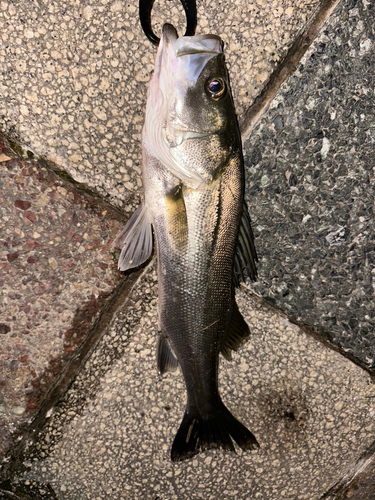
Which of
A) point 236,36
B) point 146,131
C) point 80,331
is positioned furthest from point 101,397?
point 236,36

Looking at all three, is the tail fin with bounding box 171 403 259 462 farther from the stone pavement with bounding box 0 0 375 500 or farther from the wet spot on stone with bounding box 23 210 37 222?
the wet spot on stone with bounding box 23 210 37 222

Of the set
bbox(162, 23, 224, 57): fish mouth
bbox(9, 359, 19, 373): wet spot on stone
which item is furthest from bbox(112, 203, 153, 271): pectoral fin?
bbox(9, 359, 19, 373): wet spot on stone

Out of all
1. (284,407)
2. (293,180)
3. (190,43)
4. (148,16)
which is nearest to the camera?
(190,43)

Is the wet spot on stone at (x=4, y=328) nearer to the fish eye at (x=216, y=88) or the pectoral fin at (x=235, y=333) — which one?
the pectoral fin at (x=235, y=333)

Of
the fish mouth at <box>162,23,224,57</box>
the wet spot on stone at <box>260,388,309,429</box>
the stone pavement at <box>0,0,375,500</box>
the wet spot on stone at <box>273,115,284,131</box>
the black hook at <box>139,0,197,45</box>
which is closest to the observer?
the fish mouth at <box>162,23,224,57</box>

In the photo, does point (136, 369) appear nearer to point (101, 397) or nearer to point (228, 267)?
point (101, 397)

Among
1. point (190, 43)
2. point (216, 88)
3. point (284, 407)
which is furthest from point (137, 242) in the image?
point (284, 407)

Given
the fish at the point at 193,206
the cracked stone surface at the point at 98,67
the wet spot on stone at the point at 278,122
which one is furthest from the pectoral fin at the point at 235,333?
the wet spot on stone at the point at 278,122

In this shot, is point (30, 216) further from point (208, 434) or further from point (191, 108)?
point (208, 434)
